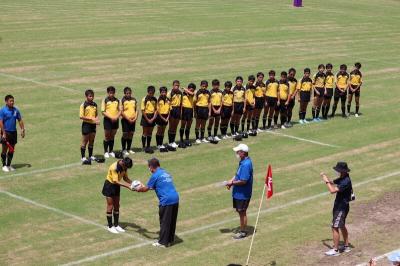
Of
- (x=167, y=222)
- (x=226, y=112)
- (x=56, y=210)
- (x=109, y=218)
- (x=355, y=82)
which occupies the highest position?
(x=355, y=82)

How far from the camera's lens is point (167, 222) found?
16062 millimetres

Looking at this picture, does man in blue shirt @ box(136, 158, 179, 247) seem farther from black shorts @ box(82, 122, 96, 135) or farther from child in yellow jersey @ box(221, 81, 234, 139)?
child in yellow jersey @ box(221, 81, 234, 139)

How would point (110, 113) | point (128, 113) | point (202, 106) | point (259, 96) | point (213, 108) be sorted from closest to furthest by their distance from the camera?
1. point (110, 113)
2. point (128, 113)
3. point (202, 106)
4. point (213, 108)
5. point (259, 96)

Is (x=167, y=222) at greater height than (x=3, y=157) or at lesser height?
lesser

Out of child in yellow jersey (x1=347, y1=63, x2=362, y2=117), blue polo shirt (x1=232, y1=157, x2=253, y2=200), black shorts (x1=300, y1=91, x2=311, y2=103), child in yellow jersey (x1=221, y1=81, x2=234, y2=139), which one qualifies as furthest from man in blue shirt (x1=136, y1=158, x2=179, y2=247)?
child in yellow jersey (x1=347, y1=63, x2=362, y2=117)

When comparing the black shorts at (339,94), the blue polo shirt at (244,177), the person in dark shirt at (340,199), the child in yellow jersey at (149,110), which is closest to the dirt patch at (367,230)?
the person in dark shirt at (340,199)

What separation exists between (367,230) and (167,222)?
454 cm

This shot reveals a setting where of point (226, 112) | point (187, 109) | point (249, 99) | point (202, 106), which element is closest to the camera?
point (187, 109)

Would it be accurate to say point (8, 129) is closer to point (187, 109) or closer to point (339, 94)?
point (187, 109)

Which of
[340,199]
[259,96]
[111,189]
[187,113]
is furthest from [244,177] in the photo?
[259,96]

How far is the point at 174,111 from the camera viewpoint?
76.6 feet

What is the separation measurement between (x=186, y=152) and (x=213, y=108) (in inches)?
64.3

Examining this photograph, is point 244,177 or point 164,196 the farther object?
point 244,177

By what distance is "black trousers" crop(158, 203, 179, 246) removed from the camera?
631 inches
